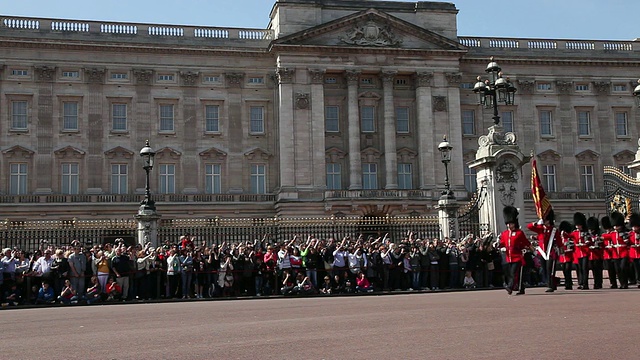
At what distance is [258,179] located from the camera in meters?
51.4

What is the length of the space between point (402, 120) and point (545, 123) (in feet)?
34.5

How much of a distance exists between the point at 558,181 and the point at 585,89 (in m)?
6.99

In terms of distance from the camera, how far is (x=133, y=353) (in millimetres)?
9570

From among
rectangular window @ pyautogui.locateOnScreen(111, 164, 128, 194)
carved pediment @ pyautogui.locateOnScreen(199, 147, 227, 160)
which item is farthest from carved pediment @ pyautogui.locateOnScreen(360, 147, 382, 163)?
rectangular window @ pyautogui.locateOnScreen(111, 164, 128, 194)

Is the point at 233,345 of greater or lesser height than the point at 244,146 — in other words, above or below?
below

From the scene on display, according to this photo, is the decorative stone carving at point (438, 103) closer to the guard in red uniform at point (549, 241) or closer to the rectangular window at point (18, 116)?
the rectangular window at point (18, 116)

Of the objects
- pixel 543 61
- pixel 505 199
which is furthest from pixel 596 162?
pixel 505 199

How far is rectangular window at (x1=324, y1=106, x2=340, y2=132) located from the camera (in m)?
52.0

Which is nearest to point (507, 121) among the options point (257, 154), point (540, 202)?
point (257, 154)

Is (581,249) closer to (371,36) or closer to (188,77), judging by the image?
(371,36)

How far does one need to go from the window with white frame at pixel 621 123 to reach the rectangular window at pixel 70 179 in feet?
121

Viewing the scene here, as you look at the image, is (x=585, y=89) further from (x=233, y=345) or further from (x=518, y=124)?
(x=233, y=345)

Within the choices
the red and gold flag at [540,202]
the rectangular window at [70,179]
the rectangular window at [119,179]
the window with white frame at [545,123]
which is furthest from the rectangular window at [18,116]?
the red and gold flag at [540,202]

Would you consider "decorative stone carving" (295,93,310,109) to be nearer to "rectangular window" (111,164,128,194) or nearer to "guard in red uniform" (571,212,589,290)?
"rectangular window" (111,164,128,194)
